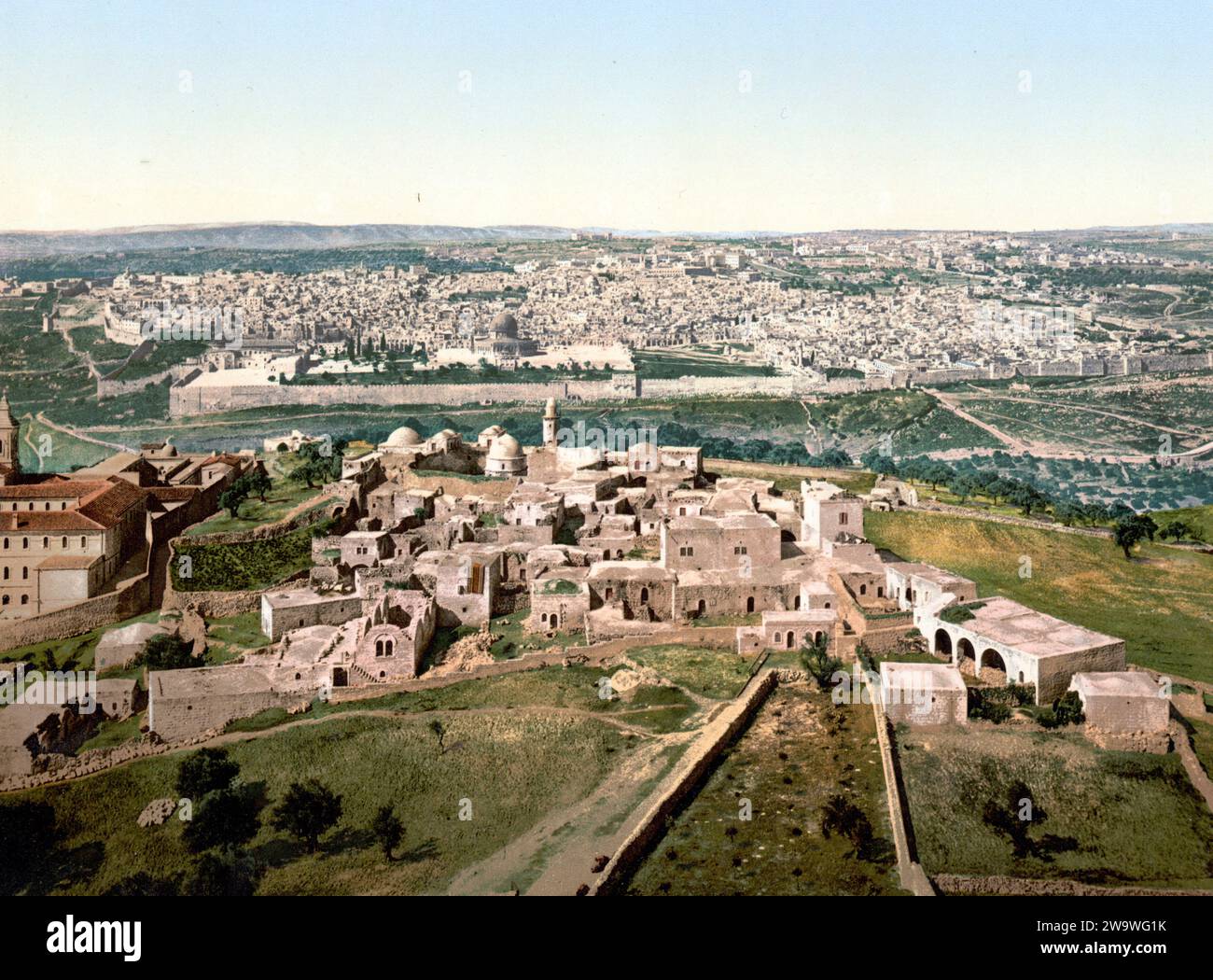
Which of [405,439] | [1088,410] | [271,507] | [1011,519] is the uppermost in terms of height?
[405,439]

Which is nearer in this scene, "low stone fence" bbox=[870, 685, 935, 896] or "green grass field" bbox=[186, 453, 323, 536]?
"low stone fence" bbox=[870, 685, 935, 896]

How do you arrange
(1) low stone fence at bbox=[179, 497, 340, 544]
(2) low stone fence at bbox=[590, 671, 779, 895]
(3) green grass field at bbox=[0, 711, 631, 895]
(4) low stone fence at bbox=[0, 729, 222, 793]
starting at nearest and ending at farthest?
(2) low stone fence at bbox=[590, 671, 779, 895] → (3) green grass field at bbox=[0, 711, 631, 895] → (4) low stone fence at bbox=[0, 729, 222, 793] → (1) low stone fence at bbox=[179, 497, 340, 544]

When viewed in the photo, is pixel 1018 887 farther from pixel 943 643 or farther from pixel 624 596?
pixel 624 596

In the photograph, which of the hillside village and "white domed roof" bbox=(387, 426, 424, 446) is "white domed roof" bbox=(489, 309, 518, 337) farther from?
the hillside village

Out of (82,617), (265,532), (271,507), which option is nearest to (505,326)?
(271,507)

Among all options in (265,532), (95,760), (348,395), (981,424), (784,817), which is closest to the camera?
(784,817)

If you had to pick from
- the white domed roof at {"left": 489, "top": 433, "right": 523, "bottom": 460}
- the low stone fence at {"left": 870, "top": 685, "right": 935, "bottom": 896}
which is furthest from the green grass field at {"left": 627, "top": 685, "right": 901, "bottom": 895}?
the white domed roof at {"left": 489, "top": 433, "right": 523, "bottom": 460}

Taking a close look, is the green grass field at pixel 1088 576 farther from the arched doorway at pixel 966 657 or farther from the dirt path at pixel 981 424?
the dirt path at pixel 981 424
